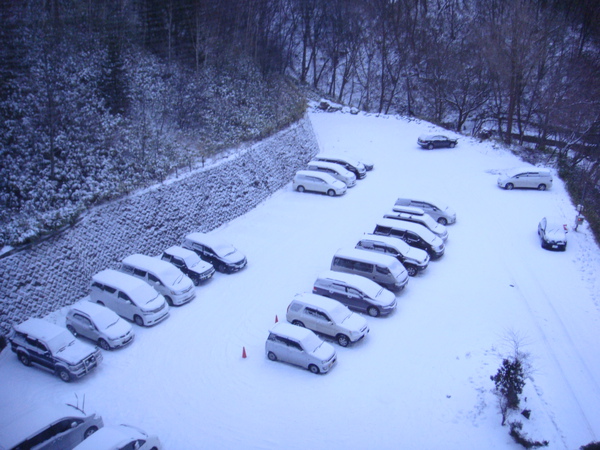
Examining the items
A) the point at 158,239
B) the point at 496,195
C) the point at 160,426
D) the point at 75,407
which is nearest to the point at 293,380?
the point at 160,426

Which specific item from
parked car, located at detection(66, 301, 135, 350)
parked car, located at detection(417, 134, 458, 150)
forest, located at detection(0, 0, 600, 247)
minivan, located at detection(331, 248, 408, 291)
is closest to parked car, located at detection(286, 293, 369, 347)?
minivan, located at detection(331, 248, 408, 291)

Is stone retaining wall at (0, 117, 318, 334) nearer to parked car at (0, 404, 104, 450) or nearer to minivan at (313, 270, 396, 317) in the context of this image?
parked car at (0, 404, 104, 450)

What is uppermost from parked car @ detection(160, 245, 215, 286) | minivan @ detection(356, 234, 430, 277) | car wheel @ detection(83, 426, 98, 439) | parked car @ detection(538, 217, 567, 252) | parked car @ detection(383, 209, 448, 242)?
parked car @ detection(538, 217, 567, 252)

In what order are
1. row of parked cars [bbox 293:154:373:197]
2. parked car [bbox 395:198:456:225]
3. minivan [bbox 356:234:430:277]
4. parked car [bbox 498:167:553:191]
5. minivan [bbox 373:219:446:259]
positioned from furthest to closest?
row of parked cars [bbox 293:154:373:197] < parked car [bbox 498:167:553:191] < parked car [bbox 395:198:456:225] < minivan [bbox 373:219:446:259] < minivan [bbox 356:234:430:277]

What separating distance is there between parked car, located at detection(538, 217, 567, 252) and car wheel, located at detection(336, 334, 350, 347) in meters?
10.9

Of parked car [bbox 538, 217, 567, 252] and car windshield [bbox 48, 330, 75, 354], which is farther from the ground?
parked car [bbox 538, 217, 567, 252]

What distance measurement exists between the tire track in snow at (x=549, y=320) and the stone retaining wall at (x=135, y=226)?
42.4 ft

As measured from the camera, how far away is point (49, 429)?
34.5 ft

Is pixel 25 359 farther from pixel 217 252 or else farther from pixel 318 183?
pixel 318 183

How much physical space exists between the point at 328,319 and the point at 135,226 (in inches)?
356

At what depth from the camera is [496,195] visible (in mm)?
26156

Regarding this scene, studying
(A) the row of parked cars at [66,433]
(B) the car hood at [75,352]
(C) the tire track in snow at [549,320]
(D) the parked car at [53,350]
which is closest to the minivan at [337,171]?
(C) the tire track in snow at [549,320]

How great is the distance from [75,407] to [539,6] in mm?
54830

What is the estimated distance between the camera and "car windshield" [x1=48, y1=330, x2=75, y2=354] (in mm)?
13188
